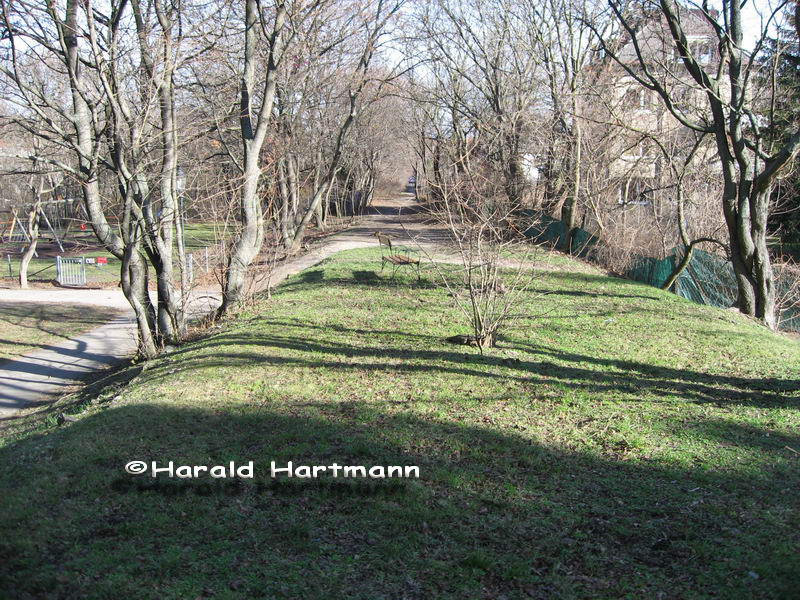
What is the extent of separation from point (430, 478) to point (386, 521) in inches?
26.4

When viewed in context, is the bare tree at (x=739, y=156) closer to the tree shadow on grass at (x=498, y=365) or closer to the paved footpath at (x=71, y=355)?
the tree shadow on grass at (x=498, y=365)

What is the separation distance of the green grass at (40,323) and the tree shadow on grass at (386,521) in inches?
368

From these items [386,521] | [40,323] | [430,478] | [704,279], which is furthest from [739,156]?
[40,323]

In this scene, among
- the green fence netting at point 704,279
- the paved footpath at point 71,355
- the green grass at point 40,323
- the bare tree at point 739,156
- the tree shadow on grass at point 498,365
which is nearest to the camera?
the tree shadow on grass at point 498,365

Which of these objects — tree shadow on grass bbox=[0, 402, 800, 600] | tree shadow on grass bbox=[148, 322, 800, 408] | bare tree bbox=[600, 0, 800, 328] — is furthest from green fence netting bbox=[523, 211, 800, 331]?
tree shadow on grass bbox=[0, 402, 800, 600]

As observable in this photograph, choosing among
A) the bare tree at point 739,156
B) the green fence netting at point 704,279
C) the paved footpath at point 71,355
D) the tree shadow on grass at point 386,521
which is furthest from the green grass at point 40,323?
the bare tree at point 739,156

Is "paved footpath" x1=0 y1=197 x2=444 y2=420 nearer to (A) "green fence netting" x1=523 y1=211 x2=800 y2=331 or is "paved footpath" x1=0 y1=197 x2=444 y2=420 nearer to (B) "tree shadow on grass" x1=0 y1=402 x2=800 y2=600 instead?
(B) "tree shadow on grass" x1=0 y1=402 x2=800 y2=600

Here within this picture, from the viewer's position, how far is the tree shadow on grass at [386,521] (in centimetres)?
352

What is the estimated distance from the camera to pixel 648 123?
823 inches

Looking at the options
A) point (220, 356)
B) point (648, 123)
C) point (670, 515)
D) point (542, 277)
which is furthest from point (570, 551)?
point (648, 123)

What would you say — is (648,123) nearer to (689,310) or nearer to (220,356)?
(689,310)

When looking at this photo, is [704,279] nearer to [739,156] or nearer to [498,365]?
[739,156]

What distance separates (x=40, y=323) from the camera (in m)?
16.4

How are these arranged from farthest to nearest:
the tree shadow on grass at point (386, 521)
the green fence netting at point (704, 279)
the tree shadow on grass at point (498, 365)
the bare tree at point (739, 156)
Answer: the green fence netting at point (704, 279), the bare tree at point (739, 156), the tree shadow on grass at point (498, 365), the tree shadow on grass at point (386, 521)
